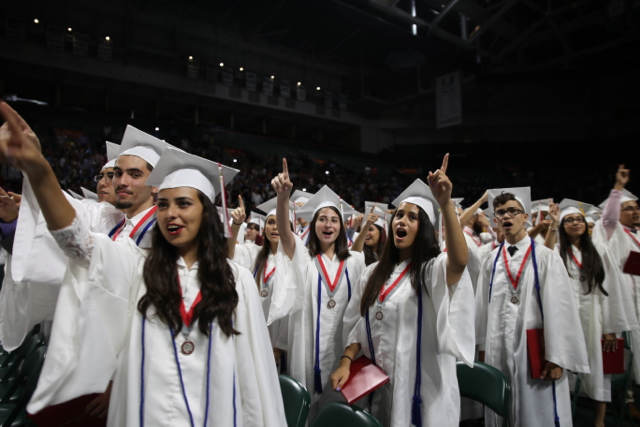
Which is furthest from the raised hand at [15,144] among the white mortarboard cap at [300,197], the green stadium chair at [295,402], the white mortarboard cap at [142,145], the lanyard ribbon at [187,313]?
the white mortarboard cap at [300,197]

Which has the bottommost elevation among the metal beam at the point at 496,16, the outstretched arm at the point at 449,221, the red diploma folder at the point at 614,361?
the red diploma folder at the point at 614,361

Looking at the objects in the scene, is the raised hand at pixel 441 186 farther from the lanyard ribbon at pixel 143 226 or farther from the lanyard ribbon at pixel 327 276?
the lanyard ribbon at pixel 327 276

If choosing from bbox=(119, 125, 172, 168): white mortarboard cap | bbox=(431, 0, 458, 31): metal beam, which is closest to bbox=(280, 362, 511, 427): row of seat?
bbox=(119, 125, 172, 168): white mortarboard cap

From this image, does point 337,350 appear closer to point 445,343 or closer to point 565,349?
point 445,343

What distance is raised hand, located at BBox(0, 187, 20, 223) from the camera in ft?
7.25

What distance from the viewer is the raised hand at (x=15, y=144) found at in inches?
46.0

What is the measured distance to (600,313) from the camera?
4.09 metres

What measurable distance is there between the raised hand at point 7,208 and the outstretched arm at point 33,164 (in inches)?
49.1

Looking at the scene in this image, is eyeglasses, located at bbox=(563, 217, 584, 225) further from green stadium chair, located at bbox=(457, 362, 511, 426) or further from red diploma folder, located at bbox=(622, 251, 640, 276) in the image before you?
green stadium chair, located at bbox=(457, 362, 511, 426)

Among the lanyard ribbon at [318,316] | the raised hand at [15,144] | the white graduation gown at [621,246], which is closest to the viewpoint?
the raised hand at [15,144]

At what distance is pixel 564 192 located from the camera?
19.5 meters

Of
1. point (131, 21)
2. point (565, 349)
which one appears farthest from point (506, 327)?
point (131, 21)

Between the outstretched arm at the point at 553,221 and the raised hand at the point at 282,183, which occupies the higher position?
the raised hand at the point at 282,183

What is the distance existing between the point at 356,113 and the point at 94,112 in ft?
50.9
